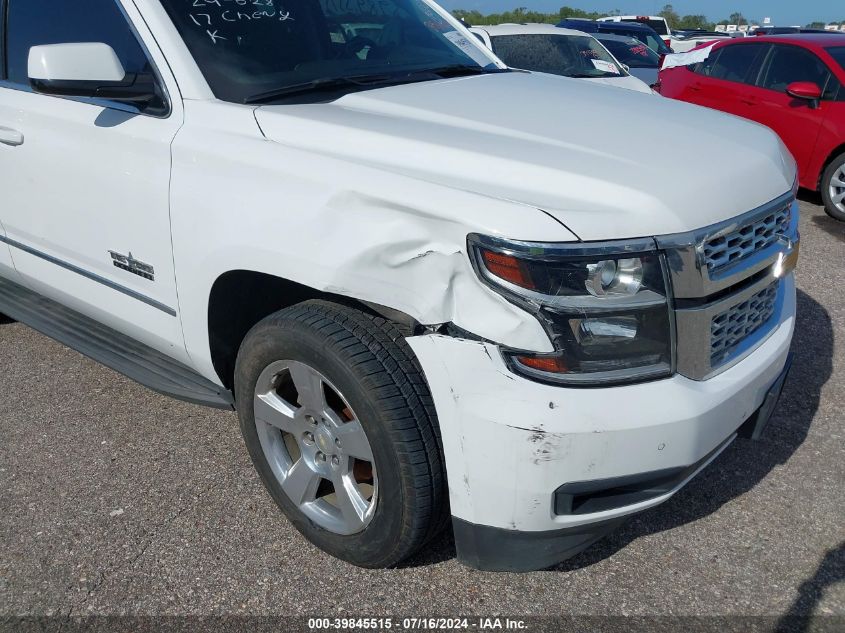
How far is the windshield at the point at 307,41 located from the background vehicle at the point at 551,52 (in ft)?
17.9

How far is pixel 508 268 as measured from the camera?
1837 mm

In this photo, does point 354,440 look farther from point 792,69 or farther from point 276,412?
point 792,69

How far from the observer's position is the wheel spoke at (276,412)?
2.45 m

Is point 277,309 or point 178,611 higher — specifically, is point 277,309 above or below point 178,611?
above

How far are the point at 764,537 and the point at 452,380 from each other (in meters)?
1.44

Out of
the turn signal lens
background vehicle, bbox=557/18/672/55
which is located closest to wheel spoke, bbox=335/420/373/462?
the turn signal lens

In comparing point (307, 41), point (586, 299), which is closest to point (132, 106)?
point (307, 41)

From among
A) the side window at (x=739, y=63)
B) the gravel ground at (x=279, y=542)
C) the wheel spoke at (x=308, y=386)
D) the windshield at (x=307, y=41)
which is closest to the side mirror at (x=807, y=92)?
the side window at (x=739, y=63)

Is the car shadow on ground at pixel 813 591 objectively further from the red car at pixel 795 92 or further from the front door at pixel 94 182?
the red car at pixel 795 92

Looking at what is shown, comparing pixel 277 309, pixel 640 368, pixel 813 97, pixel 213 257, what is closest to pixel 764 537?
pixel 640 368

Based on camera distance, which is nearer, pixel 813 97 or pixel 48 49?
pixel 48 49

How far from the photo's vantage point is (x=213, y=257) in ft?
7.76

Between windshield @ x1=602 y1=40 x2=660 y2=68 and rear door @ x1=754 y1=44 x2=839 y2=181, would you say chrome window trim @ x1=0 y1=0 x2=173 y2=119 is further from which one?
windshield @ x1=602 y1=40 x2=660 y2=68

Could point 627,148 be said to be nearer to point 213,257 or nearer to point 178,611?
point 213,257
